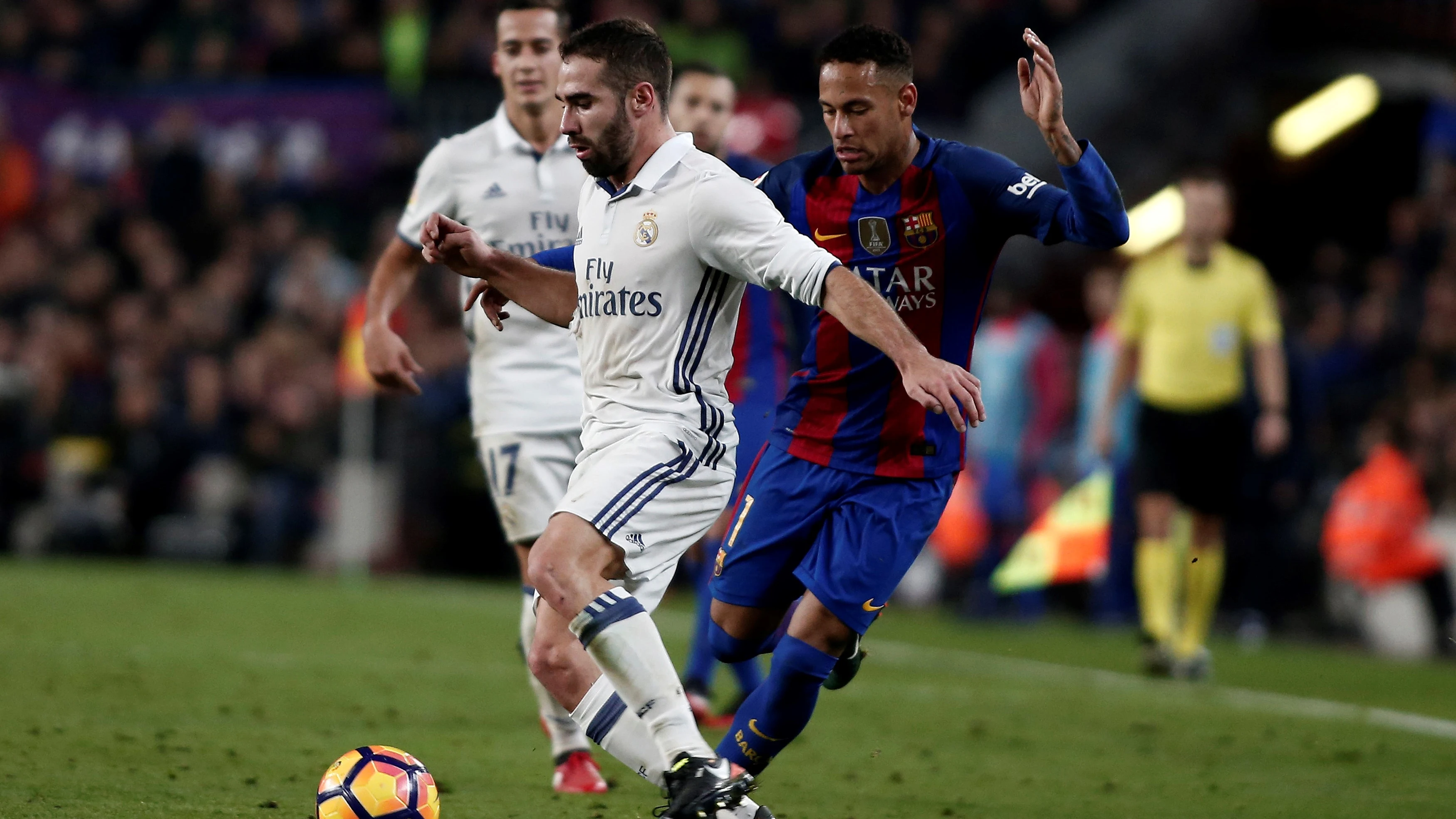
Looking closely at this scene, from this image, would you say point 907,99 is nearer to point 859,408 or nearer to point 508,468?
point 859,408

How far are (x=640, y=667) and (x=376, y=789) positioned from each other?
2.71 ft

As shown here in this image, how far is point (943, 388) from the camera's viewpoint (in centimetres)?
466

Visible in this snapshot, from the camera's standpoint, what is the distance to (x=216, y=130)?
19.8m

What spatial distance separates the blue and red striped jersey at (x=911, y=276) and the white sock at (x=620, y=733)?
4.04 feet

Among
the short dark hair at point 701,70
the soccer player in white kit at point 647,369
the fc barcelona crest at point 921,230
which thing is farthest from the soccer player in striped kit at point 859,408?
the short dark hair at point 701,70

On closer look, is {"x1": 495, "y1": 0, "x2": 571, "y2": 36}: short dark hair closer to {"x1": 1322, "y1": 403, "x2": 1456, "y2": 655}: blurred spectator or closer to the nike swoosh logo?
the nike swoosh logo

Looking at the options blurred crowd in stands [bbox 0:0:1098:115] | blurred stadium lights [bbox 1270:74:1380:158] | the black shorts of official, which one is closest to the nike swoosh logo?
the black shorts of official

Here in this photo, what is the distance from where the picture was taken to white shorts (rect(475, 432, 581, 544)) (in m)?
6.63

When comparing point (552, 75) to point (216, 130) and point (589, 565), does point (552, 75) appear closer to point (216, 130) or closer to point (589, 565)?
point (589, 565)

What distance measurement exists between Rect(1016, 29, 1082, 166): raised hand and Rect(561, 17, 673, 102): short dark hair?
1.06 metres

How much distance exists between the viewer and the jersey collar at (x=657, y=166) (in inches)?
201

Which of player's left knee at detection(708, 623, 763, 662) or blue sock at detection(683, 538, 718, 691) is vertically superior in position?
player's left knee at detection(708, 623, 763, 662)

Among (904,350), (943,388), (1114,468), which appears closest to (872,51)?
(904,350)

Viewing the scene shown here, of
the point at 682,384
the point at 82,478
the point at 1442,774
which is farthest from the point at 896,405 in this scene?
→ the point at 82,478
